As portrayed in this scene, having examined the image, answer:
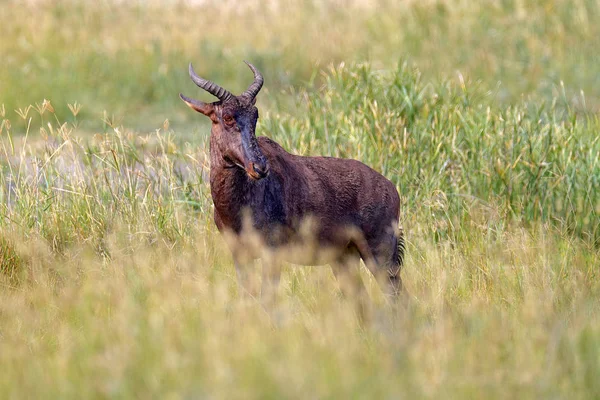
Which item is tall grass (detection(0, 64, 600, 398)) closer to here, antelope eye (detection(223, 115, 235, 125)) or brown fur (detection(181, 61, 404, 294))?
brown fur (detection(181, 61, 404, 294))

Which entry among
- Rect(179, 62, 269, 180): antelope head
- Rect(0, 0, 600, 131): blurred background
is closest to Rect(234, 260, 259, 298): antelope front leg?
Rect(179, 62, 269, 180): antelope head

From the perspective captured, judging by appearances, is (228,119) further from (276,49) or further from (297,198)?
(276,49)

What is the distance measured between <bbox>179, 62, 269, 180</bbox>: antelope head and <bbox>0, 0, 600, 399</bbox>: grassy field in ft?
2.35

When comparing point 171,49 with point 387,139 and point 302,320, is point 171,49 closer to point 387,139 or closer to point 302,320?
point 387,139

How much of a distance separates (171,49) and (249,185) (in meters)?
11.5

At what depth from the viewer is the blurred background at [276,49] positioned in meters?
15.1

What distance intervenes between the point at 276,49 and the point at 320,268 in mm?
10744

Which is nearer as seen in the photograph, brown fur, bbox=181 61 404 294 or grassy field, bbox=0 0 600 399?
grassy field, bbox=0 0 600 399

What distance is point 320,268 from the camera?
6.48m

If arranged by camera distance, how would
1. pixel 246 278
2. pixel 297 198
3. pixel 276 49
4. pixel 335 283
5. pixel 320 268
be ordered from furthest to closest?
pixel 276 49 < pixel 320 268 < pixel 335 283 < pixel 297 198 < pixel 246 278

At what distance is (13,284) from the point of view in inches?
259

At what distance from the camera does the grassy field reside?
4070 millimetres

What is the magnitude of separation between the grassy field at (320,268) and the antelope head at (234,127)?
2.35 feet

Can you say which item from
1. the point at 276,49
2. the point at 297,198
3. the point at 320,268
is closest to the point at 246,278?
the point at 297,198
